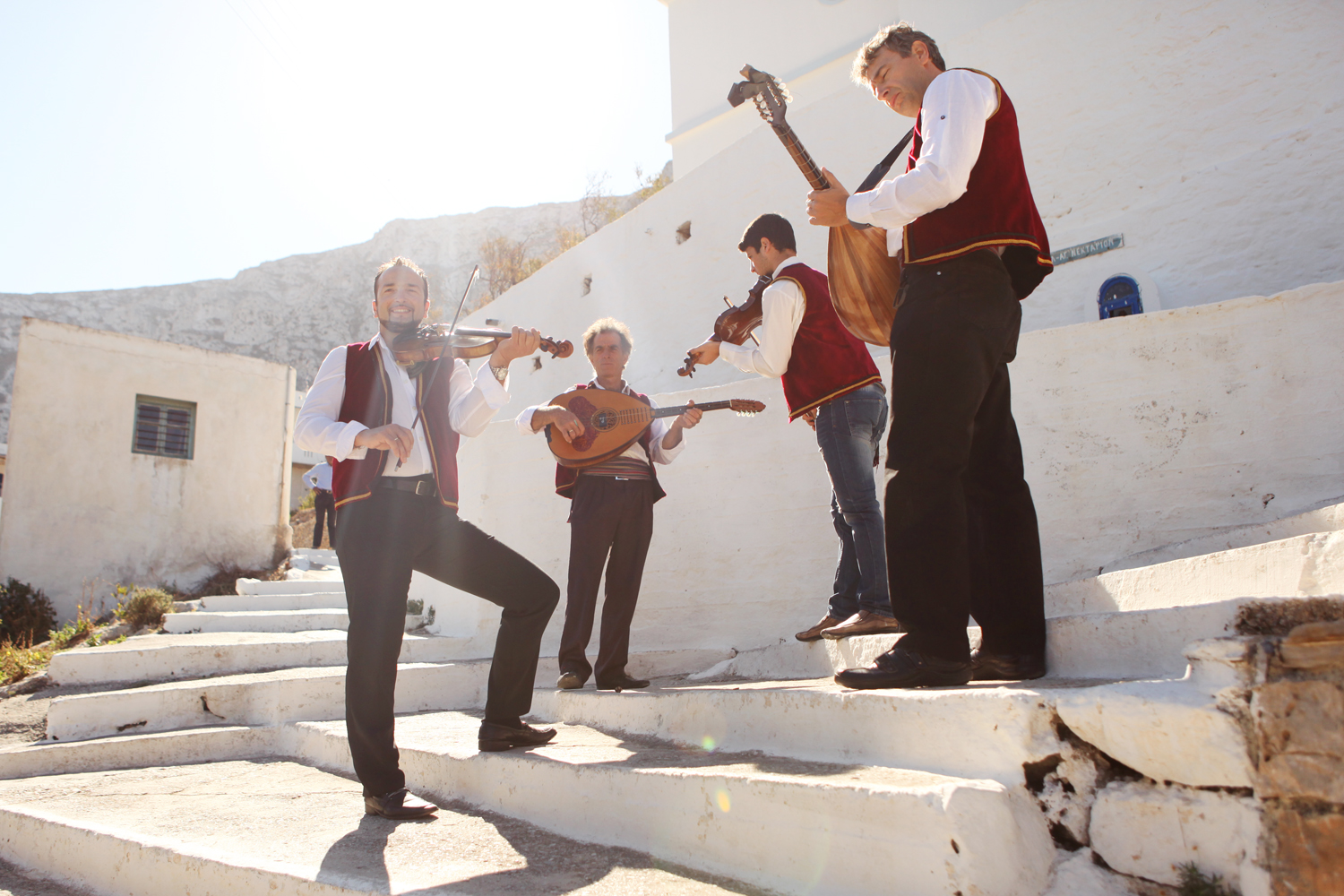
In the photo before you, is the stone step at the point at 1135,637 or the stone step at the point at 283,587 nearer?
the stone step at the point at 1135,637

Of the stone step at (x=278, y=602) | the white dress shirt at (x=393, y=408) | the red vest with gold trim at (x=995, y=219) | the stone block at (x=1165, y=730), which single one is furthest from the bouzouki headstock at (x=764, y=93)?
the stone step at (x=278, y=602)

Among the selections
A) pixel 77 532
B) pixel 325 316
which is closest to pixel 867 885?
pixel 77 532

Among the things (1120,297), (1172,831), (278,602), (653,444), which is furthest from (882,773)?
(278,602)

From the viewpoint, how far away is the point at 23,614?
29.7 ft

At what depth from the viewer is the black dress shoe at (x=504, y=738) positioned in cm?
267

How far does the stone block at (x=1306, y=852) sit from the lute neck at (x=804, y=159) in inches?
75.6

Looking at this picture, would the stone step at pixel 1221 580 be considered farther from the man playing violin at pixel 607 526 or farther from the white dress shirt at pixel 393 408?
the white dress shirt at pixel 393 408

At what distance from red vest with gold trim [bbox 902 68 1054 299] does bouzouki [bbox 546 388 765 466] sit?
6.61 ft

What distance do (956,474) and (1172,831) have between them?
2.79ft

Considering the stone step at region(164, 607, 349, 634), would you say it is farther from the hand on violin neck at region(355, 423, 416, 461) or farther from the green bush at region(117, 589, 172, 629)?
the hand on violin neck at region(355, 423, 416, 461)

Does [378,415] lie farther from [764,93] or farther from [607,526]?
[764,93]

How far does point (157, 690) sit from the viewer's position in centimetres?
438

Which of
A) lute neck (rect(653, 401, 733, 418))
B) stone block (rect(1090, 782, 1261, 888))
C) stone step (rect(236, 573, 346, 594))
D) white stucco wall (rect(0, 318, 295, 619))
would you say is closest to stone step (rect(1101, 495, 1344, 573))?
stone block (rect(1090, 782, 1261, 888))

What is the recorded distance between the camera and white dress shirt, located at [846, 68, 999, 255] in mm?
1968
